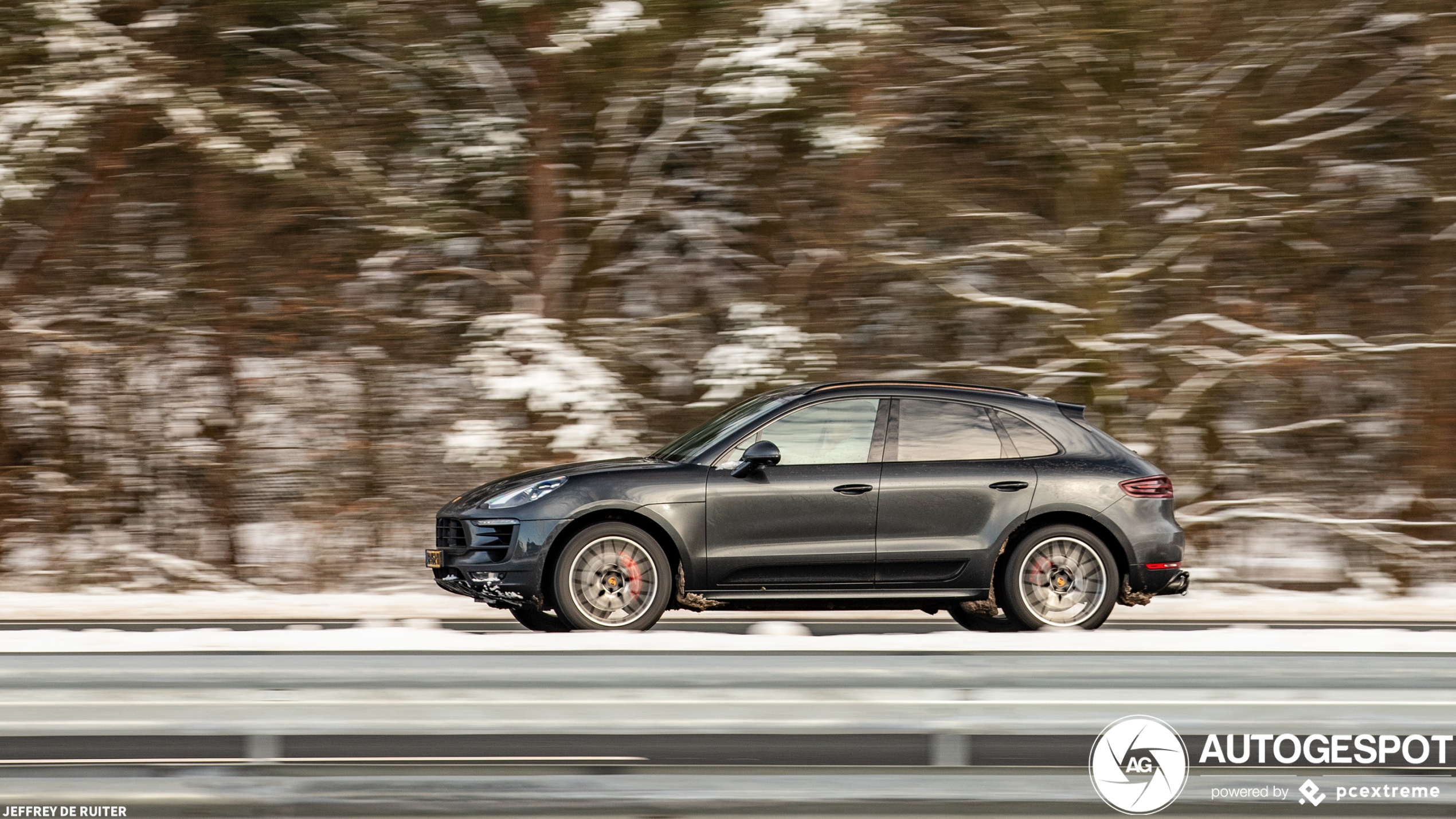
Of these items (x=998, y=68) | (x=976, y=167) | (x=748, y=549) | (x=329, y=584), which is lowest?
(x=329, y=584)

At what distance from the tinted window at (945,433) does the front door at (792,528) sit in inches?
13.3

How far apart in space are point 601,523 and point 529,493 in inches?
17.0

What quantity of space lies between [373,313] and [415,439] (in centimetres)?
117

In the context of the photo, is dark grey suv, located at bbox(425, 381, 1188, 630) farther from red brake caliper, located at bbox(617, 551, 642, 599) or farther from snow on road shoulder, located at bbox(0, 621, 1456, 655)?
snow on road shoulder, located at bbox(0, 621, 1456, 655)

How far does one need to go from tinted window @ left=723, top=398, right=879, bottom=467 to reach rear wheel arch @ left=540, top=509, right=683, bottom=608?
1.87 feet

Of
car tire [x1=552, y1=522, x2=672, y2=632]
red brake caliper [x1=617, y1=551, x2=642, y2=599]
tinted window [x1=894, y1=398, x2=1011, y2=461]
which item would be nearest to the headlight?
car tire [x1=552, y1=522, x2=672, y2=632]

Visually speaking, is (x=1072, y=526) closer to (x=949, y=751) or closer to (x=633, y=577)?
(x=633, y=577)

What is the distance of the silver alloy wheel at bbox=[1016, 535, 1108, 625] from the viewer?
832 cm

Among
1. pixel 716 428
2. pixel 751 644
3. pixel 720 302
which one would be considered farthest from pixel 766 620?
pixel 751 644

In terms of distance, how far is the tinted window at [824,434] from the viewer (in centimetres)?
834

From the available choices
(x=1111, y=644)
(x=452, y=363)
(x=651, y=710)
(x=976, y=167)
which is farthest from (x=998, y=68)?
(x=651, y=710)

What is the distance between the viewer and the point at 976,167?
13.0 meters

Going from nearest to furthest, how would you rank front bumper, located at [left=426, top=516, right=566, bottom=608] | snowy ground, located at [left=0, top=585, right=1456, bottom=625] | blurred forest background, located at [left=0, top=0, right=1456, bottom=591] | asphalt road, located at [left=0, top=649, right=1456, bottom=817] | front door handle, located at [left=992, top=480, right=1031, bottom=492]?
asphalt road, located at [left=0, top=649, right=1456, bottom=817]
front bumper, located at [left=426, top=516, right=566, bottom=608]
front door handle, located at [left=992, top=480, right=1031, bottom=492]
snowy ground, located at [left=0, top=585, right=1456, bottom=625]
blurred forest background, located at [left=0, top=0, right=1456, bottom=591]

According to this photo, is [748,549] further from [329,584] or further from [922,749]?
[329,584]
